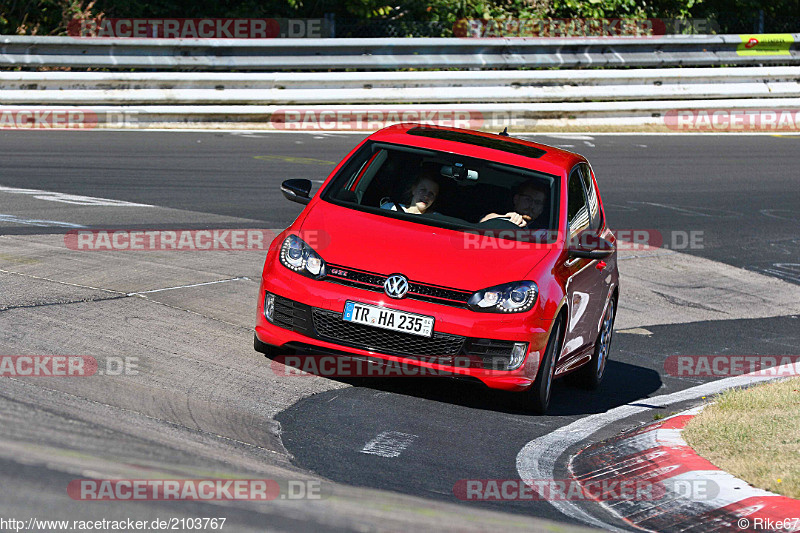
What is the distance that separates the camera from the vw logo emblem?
23.3 feet

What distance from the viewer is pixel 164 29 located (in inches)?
895

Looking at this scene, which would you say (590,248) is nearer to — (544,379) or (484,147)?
(484,147)

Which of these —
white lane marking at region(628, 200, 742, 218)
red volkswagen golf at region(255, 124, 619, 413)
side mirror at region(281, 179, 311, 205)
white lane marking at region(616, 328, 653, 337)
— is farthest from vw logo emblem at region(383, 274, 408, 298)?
white lane marking at region(628, 200, 742, 218)

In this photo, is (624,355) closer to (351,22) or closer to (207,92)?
(207,92)

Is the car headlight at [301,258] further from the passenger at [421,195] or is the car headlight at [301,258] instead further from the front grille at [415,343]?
the passenger at [421,195]

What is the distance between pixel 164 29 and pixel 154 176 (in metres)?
8.89

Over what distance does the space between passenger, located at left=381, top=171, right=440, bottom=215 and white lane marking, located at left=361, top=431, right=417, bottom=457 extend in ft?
6.69

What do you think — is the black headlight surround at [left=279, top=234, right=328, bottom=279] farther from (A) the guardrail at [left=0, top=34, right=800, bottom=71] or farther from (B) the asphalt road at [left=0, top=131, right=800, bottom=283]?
(A) the guardrail at [left=0, top=34, right=800, bottom=71]

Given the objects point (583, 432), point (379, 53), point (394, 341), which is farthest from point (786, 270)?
point (379, 53)

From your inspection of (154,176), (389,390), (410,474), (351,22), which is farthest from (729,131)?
(410,474)

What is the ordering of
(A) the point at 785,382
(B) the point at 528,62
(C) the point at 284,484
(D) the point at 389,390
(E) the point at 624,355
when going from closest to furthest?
1. (C) the point at 284,484
2. (D) the point at 389,390
3. (A) the point at 785,382
4. (E) the point at 624,355
5. (B) the point at 528,62

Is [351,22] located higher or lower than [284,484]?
higher

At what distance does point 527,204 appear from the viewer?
8289mm

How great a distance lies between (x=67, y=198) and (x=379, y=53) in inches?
346
